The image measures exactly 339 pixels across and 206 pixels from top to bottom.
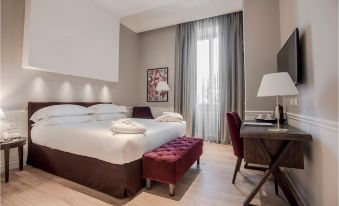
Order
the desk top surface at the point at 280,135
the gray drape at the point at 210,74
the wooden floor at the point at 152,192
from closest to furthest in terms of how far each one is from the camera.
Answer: the desk top surface at the point at 280,135 → the wooden floor at the point at 152,192 → the gray drape at the point at 210,74

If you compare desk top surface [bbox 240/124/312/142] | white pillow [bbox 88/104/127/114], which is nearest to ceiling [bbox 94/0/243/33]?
white pillow [bbox 88/104/127/114]

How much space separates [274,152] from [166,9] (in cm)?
401

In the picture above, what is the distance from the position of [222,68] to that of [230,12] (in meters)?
1.42

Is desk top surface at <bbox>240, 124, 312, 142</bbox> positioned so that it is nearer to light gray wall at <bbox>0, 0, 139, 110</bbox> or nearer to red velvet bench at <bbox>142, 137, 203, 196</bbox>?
red velvet bench at <bbox>142, 137, 203, 196</bbox>

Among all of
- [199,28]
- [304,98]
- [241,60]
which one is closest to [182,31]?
[199,28]

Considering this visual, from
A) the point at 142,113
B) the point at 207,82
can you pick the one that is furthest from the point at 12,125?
the point at 207,82

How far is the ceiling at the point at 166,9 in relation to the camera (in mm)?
3866

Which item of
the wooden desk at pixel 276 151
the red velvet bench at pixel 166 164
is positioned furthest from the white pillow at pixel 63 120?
the wooden desk at pixel 276 151

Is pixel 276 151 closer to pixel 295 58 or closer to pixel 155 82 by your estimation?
pixel 295 58

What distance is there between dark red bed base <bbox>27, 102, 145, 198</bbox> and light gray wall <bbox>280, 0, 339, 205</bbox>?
1.77 m

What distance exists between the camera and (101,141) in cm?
197

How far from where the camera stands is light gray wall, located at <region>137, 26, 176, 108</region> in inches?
205

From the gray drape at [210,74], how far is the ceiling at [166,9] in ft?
1.05

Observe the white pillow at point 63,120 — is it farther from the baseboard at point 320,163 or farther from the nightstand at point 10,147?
the baseboard at point 320,163
